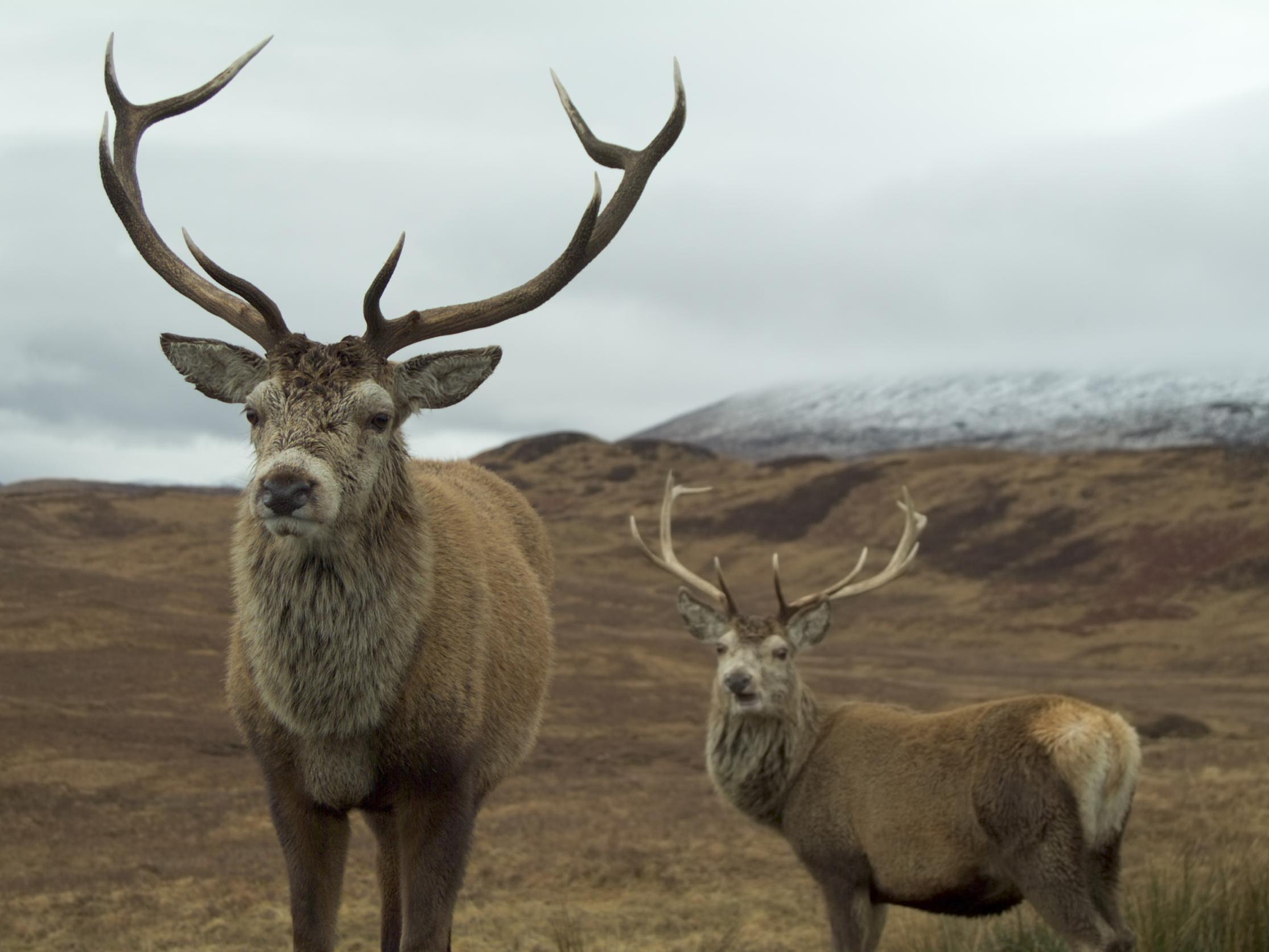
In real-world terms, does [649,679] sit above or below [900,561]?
below

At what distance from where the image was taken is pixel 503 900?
11.5 metres

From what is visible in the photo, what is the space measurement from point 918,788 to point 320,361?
3.74m

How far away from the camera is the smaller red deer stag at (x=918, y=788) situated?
610cm

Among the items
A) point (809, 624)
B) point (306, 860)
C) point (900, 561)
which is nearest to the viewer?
point (306, 860)

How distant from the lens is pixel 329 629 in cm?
494

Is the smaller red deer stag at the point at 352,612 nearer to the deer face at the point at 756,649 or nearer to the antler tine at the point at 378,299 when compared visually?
the antler tine at the point at 378,299

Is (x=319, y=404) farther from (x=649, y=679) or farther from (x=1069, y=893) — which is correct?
(x=649, y=679)

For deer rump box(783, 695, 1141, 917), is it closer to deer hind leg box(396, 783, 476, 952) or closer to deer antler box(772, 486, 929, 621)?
deer antler box(772, 486, 929, 621)

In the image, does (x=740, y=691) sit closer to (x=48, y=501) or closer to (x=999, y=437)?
(x=48, y=501)

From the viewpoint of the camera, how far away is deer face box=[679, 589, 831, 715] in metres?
7.77

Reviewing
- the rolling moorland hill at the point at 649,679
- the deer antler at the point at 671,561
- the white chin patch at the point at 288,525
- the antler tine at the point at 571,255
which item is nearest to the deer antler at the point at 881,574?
the deer antler at the point at 671,561

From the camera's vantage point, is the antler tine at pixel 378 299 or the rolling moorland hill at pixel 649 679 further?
the rolling moorland hill at pixel 649 679

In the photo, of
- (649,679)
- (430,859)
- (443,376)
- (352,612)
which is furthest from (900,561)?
(649,679)

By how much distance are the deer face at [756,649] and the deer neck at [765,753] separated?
74 millimetres
